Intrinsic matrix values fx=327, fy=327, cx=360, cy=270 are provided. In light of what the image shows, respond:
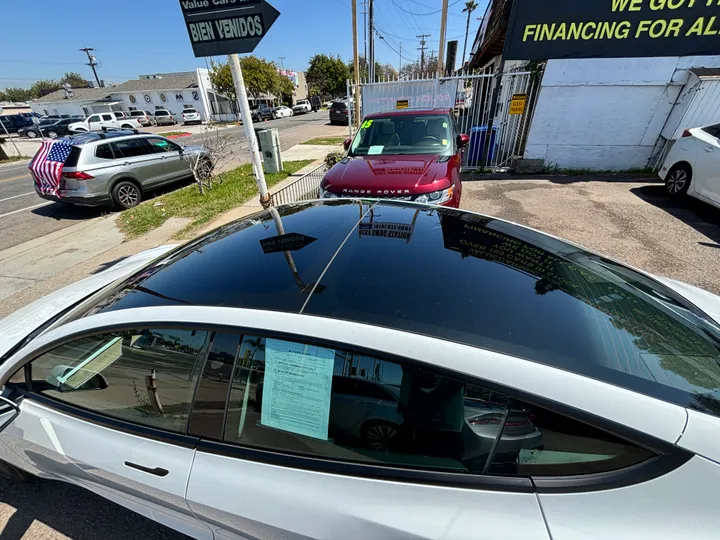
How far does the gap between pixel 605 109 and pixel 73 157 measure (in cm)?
1233

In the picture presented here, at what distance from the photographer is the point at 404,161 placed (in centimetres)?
495

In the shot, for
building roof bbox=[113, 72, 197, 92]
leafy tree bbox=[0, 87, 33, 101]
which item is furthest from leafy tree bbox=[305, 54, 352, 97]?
leafy tree bbox=[0, 87, 33, 101]

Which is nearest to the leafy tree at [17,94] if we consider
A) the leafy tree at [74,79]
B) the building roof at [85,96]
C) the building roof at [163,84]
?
the leafy tree at [74,79]

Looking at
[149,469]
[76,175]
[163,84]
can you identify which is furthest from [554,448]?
[163,84]

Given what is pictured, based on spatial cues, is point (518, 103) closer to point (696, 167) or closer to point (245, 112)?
point (696, 167)

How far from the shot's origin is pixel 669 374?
107 centimetres

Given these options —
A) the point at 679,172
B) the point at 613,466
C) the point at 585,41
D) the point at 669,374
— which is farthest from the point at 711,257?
the point at 585,41

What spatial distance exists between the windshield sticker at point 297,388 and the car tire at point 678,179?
8068 millimetres

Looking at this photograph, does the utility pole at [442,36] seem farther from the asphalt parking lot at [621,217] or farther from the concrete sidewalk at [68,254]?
the concrete sidewalk at [68,254]

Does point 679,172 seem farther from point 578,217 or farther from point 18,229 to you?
point 18,229

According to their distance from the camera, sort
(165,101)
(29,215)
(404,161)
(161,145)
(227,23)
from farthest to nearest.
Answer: (165,101)
(161,145)
(29,215)
(404,161)
(227,23)

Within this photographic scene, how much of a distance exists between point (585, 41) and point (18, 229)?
13.3 metres

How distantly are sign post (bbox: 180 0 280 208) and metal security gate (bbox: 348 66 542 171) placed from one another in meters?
6.66

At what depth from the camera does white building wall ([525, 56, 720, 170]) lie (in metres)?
7.44
